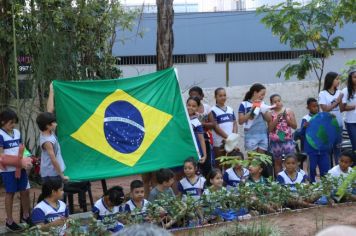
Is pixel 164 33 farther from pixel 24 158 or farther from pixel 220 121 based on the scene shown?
pixel 24 158

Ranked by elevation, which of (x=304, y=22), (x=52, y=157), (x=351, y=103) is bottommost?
(x=52, y=157)

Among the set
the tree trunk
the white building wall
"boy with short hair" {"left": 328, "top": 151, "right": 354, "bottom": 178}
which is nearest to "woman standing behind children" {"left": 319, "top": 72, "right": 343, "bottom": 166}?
"boy with short hair" {"left": 328, "top": 151, "right": 354, "bottom": 178}

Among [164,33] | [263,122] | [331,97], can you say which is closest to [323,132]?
[331,97]

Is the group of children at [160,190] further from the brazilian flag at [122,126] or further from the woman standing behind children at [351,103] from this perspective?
the woman standing behind children at [351,103]

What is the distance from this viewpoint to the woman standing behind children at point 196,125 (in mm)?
9156

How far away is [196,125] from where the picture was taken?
9.16 meters

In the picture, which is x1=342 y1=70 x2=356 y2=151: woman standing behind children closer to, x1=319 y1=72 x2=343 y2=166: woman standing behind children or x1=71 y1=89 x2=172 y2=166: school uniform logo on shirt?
x1=319 y1=72 x2=343 y2=166: woman standing behind children

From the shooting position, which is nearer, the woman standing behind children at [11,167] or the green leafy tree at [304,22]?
the woman standing behind children at [11,167]

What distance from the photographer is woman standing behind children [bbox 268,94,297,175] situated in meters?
9.85

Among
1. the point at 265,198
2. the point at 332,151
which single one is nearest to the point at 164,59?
the point at 332,151

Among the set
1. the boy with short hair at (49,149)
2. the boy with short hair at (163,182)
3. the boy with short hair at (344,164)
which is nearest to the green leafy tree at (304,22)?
the boy with short hair at (344,164)

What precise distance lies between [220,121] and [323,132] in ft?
5.02

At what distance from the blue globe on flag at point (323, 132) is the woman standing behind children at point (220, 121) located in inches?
47.0

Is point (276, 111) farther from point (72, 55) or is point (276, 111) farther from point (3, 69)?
point (3, 69)
